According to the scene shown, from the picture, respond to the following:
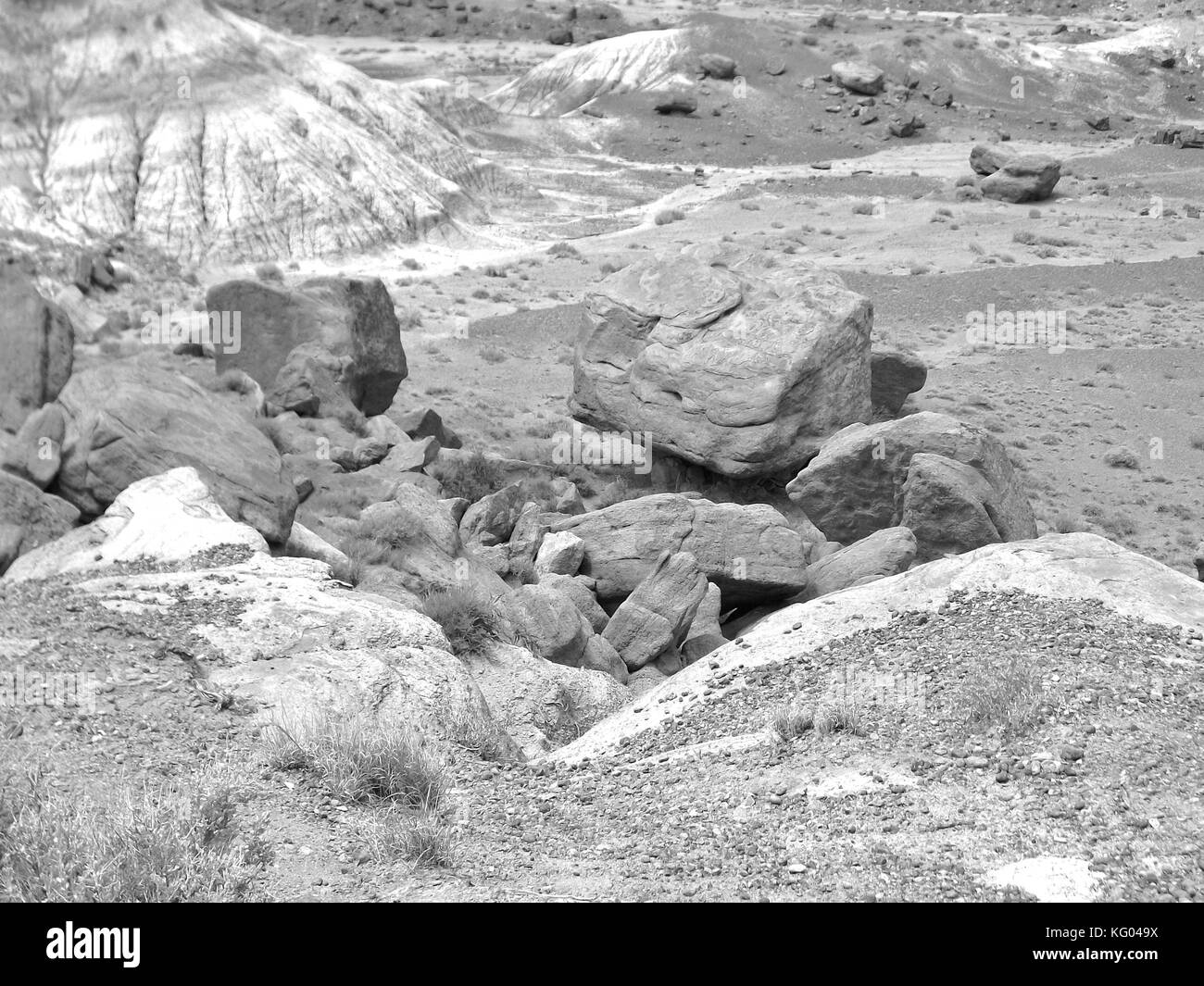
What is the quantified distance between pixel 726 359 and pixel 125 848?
17.2 metres

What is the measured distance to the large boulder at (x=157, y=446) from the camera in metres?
13.8

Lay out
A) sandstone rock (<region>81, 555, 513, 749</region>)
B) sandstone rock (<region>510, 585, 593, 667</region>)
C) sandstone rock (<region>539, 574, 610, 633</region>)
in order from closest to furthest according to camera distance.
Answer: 1. sandstone rock (<region>81, 555, 513, 749</region>)
2. sandstone rock (<region>510, 585, 593, 667</region>)
3. sandstone rock (<region>539, 574, 610, 633</region>)

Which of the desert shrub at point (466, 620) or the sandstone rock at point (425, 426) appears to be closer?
the desert shrub at point (466, 620)

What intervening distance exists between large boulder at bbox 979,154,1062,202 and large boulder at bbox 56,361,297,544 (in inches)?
1462

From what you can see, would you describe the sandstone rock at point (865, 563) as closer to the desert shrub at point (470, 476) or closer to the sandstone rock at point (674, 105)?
the desert shrub at point (470, 476)

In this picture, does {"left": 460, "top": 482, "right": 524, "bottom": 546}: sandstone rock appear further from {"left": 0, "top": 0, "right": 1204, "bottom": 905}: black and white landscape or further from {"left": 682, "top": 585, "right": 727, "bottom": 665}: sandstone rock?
{"left": 682, "top": 585, "right": 727, "bottom": 665}: sandstone rock

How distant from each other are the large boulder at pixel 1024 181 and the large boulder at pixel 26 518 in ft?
131

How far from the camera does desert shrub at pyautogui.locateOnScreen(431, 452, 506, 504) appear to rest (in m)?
20.4

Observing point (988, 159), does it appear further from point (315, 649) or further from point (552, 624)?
point (315, 649)

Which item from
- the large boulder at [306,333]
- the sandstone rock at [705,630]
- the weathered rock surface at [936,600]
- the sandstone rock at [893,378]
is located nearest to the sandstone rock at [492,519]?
the sandstone rock at [705,630]

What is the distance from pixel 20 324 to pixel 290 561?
764cm

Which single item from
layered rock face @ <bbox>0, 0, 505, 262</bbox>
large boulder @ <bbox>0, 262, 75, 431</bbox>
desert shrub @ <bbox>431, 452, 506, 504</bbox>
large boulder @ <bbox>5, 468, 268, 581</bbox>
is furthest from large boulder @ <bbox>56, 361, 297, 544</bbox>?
layered rock face @ <bbox>0, 0, 505, 262</bbox>

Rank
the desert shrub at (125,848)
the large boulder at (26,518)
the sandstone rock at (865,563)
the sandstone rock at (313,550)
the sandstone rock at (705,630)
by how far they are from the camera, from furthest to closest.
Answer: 1. the sandstone rock at (865,563)
2. the sandstone rock at (705,630)
3. the sandstone rock at (313,550)
4. the large boulder at (26,518)
5. the desert shrub at (125,848)

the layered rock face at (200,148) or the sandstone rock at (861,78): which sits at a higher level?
the sandstone rock at (861,78)
